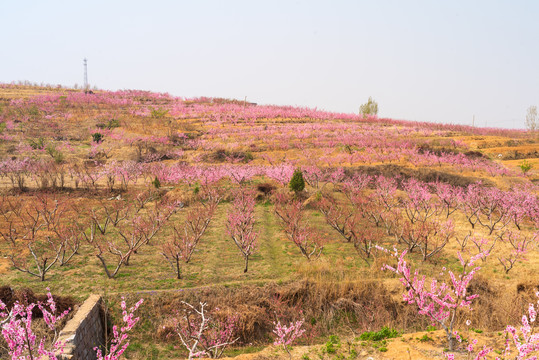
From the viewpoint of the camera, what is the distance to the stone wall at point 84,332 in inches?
268

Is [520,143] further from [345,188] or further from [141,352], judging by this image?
[141,352]

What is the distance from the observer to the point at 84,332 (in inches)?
297

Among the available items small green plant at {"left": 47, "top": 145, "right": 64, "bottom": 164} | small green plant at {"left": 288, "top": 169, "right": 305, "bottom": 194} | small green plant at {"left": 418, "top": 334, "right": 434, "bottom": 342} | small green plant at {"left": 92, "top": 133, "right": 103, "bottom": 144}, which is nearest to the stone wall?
small green plant at {"left": 418, "top": 334, "right": 434, "bottom": 342}

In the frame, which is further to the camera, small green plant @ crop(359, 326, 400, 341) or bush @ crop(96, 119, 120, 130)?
bush @ crop(96, 119, 120, 130)

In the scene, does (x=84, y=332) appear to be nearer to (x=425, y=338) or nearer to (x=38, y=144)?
(x=425, y=338)

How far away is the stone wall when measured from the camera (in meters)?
6.81

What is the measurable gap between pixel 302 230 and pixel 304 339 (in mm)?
5082

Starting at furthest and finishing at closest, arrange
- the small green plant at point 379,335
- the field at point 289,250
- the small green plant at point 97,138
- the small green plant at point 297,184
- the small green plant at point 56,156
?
the small green plant at point 97,138
the small green plant at point 56,156
the small green plant at point 297,184
the field at point 289,250
the small green plant at point 379,335

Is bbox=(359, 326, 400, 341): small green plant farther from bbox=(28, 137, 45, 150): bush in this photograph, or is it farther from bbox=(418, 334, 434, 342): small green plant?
bbox=(28, 137, 45, 150): bush

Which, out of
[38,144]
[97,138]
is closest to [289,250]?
[97,138]

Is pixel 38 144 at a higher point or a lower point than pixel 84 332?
higher

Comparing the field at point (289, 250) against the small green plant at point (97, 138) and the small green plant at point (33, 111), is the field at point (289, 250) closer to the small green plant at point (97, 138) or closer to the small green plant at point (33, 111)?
the small green plant at point (97, 138)

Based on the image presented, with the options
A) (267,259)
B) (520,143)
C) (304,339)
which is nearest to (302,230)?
(267,259)

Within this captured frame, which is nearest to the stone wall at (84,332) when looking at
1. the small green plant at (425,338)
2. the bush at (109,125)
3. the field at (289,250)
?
the field at (289,250)
